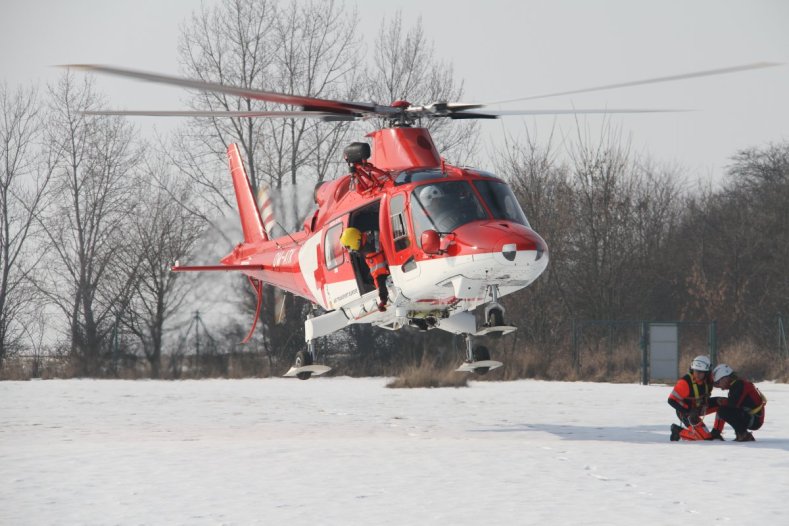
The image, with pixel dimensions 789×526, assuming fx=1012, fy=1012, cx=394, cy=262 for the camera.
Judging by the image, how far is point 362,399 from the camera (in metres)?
22.7

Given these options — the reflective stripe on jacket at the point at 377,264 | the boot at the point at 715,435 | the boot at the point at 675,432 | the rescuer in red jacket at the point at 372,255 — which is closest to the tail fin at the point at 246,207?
the rescuer in red jacket at the point at 372,255

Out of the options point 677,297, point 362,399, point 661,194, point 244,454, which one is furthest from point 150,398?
point 661,194

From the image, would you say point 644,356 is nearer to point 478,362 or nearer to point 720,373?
point 720,373

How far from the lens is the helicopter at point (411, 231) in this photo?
1362 cm

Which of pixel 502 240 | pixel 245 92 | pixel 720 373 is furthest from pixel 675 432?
pixel 245 92

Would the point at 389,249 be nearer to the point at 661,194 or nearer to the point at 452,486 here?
the point at 452,486

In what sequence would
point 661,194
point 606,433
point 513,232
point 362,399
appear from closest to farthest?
Answer: 1. point 513,232
2. point 606,433
3. point 362,399
4. point 661,194

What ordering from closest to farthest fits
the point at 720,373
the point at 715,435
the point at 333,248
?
the point at 720,373 < the point at 715,435 < the point at 333,248

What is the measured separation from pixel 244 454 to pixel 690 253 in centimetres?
3214

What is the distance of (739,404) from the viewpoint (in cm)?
1470

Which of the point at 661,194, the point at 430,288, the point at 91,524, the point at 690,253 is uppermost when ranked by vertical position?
the point at 661,194

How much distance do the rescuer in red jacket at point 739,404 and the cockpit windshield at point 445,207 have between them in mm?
4250

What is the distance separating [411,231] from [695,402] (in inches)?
190

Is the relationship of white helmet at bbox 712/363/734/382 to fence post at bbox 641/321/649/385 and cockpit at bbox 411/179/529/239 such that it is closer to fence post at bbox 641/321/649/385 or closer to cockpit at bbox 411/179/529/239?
cockpit at bbox 411/179/529/239
